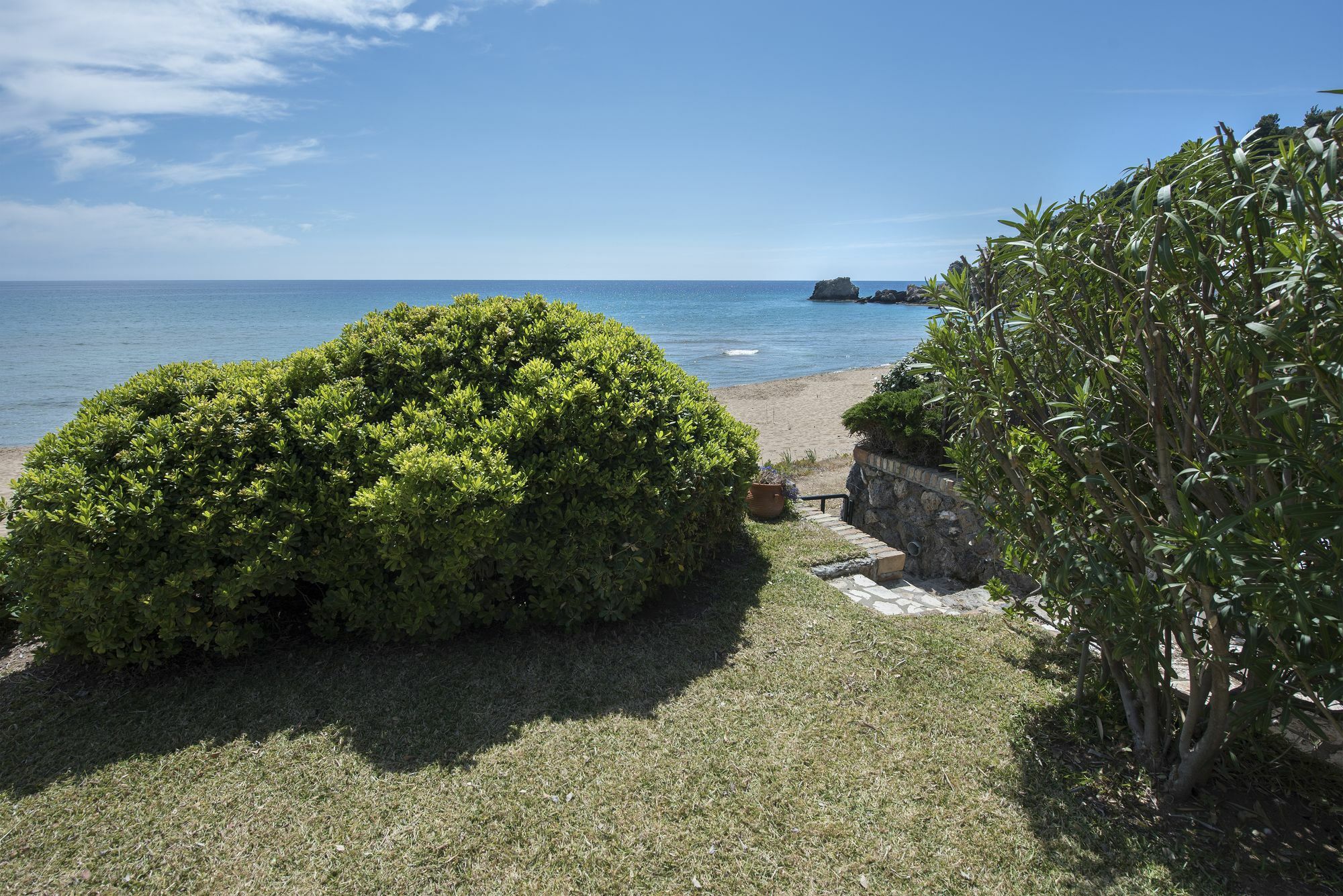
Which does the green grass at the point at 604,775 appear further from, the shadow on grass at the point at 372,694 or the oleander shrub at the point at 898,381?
the oleander shrub at the point at 898,381

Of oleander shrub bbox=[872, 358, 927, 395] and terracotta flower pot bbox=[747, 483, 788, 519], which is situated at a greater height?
oleander shrub bbox=[872, 358, 927, 395]

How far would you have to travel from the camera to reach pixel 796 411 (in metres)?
22.1

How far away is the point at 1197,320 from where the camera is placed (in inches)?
97.5

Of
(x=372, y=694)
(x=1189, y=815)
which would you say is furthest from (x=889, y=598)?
(x=372, y=694)

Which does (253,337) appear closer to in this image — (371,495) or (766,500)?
(766,500)

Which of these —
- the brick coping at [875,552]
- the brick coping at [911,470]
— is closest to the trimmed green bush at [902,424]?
the brick coping at [911,470]

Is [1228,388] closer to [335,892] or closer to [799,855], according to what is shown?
[799,855]

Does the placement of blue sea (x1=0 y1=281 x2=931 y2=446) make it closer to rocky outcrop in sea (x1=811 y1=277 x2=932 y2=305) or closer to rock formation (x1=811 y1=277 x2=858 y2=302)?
rocky outcrop in sea (x1=811 y1=277 x2=932 y2=305)

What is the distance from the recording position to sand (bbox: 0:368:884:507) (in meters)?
16.0

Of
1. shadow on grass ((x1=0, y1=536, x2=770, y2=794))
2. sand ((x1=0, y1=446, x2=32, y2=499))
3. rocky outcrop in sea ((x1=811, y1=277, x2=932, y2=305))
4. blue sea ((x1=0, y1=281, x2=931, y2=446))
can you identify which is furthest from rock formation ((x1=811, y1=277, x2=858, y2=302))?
shadow on grass ((x1=0, y1=536, x2=770, y2=794))

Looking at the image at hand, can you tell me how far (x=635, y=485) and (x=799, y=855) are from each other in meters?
2.32

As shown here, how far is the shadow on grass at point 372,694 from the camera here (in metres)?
3.72

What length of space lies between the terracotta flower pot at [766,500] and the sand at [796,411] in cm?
654

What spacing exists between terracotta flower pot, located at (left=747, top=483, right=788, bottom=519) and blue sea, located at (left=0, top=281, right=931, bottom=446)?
5596 mm
